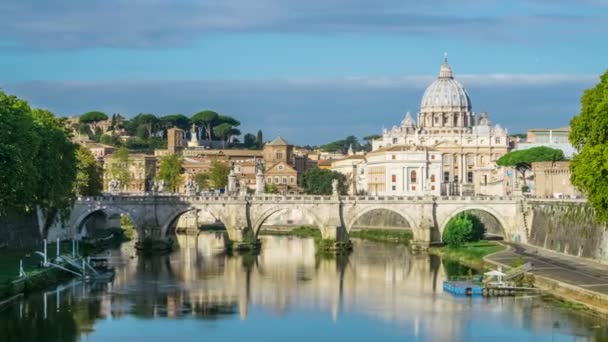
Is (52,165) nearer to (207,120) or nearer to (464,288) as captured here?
(464,288)

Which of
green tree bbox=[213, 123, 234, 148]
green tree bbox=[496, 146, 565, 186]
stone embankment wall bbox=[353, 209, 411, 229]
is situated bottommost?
stone embankment wall bbox=[353, 209, 411, 229]

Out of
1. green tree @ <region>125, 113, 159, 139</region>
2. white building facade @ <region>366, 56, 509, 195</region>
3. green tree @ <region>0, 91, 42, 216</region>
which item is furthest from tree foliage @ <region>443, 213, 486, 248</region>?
green tree @ <region>125, 113, 159, 139</region>

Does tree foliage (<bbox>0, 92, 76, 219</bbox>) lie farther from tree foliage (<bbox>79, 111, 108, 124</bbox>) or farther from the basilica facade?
tree foliage (<bbox>79, 111, 108, 124</bbox>)

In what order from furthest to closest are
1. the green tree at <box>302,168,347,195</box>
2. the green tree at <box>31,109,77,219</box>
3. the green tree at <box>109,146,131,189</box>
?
the green tree at <box>302,168,347,195</box> → the green tree at <box>109,146,131,189</box> → the green tree at <box>31,109,77,219</box>

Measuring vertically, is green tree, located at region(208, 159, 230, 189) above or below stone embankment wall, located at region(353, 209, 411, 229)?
above

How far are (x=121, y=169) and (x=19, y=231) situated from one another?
170 feet

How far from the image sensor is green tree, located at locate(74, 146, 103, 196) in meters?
79.6

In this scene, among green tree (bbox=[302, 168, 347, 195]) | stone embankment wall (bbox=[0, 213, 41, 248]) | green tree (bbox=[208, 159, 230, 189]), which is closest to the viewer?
stone embankment wall (bbox=[0, 213, 41, 248])

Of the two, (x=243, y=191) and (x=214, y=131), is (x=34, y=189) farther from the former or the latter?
(x=214, y=131)

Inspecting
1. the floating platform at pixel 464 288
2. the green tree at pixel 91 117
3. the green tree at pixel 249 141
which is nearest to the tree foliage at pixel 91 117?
the green tree at pixel 91 117

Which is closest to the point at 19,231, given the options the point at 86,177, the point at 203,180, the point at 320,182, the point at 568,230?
the point at 86,177

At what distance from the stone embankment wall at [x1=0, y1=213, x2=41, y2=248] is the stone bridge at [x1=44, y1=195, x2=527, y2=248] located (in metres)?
9.65

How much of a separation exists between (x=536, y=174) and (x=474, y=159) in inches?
1949

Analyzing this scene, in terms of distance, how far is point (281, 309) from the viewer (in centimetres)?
5006
